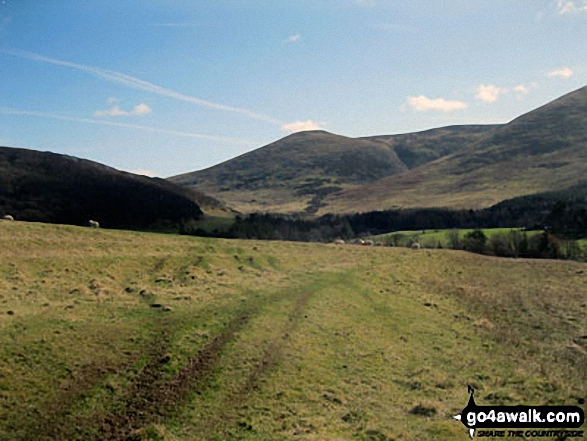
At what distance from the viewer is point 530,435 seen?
56.3 ft

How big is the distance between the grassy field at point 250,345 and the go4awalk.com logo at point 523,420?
874mm

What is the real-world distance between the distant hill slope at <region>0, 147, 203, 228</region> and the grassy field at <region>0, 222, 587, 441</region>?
59886mm

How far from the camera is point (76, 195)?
116 meters

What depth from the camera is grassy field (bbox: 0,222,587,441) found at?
659 inches

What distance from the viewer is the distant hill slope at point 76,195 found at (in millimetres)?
103062

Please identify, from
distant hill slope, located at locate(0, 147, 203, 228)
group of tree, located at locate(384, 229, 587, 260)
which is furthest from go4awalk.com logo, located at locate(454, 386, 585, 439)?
distant hill slope, located at locate(0, 147, 203, 228)

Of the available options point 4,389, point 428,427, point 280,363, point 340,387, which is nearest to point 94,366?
point 4,389

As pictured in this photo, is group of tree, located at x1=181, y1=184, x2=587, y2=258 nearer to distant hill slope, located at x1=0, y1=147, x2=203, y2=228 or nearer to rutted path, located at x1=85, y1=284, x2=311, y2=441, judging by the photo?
distant hill slope, located at x1=0, y1=147, x2=203, y2=228

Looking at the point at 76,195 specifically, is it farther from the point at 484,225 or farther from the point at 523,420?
the point at 484,225

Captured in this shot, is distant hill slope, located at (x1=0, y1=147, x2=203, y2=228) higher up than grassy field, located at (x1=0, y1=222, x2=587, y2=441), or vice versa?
distant hill slope, located at (x1=0, y1=147, x2=203, y2=228)

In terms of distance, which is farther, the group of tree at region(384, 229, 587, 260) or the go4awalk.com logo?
the group of tree at region(384, 229, 587, 260)

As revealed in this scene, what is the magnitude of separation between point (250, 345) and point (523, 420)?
43.1 ft

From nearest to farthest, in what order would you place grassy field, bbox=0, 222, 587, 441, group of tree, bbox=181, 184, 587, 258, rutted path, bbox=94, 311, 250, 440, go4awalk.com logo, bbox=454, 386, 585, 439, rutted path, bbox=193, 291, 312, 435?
rutted path, bbox=94, 311, 250, 440 → rutted path, bbox=193, 291, 312, 435 → grassy field, bbox=0, 222, 587, 441 → go4awalk.com logo, bbox=454, 386, 585, 439 → group of tree, bbox=181, 184, 587, 258

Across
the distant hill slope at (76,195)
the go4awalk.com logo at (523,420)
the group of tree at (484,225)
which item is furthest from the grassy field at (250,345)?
the distant hill slope at (76,195)
